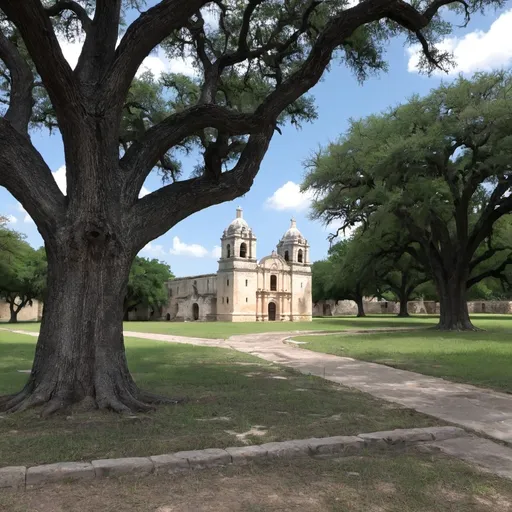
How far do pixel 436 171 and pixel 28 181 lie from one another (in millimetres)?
22525

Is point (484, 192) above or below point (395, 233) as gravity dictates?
above

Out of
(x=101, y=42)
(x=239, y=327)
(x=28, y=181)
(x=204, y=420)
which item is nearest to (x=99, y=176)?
(x=28, y=181)

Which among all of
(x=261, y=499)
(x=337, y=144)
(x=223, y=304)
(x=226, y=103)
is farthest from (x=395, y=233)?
(x=223, y=304)

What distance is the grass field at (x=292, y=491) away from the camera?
3.91m

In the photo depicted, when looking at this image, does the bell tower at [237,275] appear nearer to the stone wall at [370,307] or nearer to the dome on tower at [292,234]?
the dome on tower at [292,234]

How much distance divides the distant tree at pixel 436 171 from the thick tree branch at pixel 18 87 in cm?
1765

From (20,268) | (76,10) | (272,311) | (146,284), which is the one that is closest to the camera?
(76,10)

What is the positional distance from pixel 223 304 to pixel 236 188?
53795 millimetres

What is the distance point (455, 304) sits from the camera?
90.6 feet

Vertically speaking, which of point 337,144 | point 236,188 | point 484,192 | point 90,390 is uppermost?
point 337,144

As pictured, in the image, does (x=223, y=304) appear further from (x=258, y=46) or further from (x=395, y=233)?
(x=258, y=46)

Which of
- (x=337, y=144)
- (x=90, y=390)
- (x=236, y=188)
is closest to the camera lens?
(x=90, y=390)

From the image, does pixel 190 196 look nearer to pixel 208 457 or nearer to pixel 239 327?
pixel 208 457

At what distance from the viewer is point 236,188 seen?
8.19 m
